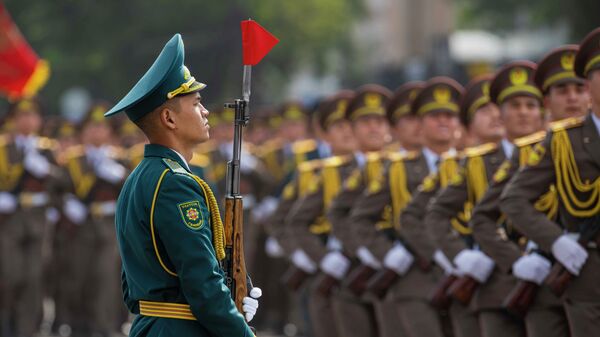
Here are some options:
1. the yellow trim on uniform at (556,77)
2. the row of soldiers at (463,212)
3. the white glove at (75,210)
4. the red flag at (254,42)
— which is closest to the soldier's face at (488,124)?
the row of soldiers at (463,212)

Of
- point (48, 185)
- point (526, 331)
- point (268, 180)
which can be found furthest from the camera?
point (268, 180)

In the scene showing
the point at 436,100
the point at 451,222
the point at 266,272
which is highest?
the point at 436,100

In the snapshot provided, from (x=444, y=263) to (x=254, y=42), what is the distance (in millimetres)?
3636

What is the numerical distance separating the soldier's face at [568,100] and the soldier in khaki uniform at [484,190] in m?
0.58

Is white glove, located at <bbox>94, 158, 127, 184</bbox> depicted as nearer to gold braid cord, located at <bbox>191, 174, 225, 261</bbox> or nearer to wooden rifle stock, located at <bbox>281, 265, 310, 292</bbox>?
wooden rifle stock, located at <bbox>281, 265, 310, 292</bbox>

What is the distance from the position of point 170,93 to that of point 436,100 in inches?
200

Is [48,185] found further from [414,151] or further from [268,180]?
[414,151]

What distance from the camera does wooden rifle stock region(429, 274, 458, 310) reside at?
10245mm

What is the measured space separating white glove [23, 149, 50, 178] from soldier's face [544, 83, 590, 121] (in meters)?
9.08

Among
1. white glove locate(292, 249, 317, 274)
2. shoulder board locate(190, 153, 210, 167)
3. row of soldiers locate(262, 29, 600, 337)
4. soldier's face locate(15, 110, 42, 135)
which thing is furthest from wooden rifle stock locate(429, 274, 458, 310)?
soldier's face locate(15, 110, 42, 135)

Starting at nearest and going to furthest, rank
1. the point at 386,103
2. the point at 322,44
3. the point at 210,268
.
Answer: the point at 210,268, the point at 386,103, the point at 322,44

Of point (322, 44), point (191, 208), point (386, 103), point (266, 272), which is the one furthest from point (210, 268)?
point (322, 44)

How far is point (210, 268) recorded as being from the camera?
6.61 meters

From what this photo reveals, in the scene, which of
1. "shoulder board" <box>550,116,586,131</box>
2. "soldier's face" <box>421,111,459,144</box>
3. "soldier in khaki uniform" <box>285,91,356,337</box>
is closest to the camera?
"shoulder board" <box>550,116,586,131</box>
